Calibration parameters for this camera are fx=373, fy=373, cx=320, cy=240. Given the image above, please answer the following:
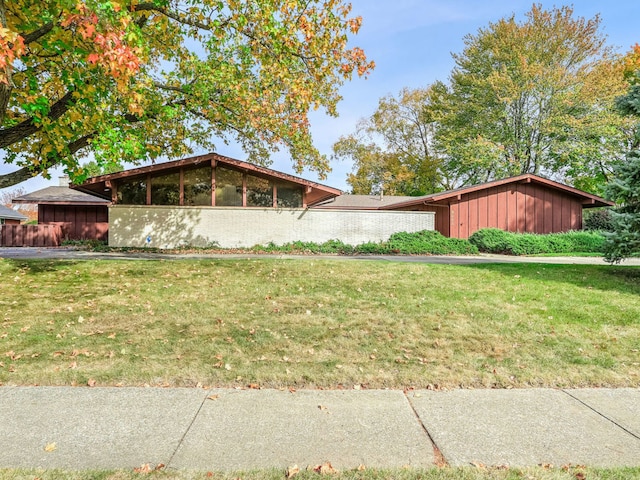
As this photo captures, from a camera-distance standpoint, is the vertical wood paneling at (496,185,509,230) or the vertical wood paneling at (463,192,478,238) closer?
the vertical wood paneling at (463,192,478,238)

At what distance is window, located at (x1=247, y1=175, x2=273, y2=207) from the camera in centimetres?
1773

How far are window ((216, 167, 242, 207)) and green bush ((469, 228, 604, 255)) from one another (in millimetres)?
11880

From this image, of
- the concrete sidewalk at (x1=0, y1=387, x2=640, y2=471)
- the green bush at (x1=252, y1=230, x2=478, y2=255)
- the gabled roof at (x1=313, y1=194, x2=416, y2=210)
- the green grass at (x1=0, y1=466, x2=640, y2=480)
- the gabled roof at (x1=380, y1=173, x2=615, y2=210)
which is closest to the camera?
the green grass at (x1=0, y1=466, x2=640, y2=480)

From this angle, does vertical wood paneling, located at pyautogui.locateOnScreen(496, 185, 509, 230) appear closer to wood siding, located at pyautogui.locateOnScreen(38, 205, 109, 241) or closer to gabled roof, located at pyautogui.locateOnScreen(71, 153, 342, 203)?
gabled roof, located at pyautogui.locateOnScreen(71, 153, 342, 203)

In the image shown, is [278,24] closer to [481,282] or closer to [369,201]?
[481,282]

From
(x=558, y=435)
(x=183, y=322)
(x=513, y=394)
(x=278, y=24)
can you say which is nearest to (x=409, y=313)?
(x=513, y=394)

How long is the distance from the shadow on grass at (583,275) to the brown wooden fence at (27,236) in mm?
23324

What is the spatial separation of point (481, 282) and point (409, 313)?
9.79ft

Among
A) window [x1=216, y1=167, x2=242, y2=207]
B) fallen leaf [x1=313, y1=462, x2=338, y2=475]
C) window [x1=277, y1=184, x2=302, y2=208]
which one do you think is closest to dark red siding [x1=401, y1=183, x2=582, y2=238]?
window [x1=277, y1=184, x2=302, y2=208]

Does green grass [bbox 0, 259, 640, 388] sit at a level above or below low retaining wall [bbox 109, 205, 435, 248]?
below

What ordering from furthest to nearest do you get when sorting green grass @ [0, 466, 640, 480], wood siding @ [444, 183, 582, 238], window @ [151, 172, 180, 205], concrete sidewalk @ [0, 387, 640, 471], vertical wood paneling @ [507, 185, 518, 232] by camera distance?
vertical wood paneling @ [507, 185, 518, 232]
wood siding @ [444, 183, 582, 238]
window @ [151, 172, 180, 205]
concrete sidewalk @ [0, 387, 640, 471]
green grass @ [0, 466, 640, 480]

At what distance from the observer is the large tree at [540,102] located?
25875 millimetres

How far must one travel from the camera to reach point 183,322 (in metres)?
5.47

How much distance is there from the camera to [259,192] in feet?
58.4
